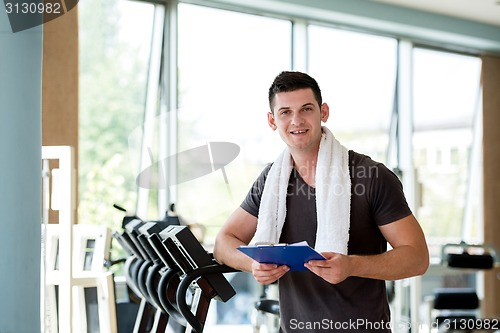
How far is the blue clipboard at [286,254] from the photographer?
1.75 meters

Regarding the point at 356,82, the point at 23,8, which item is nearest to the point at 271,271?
the point at 23,8

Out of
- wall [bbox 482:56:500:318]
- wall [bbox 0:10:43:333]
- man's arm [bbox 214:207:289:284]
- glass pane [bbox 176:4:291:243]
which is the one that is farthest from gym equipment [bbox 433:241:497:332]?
wall [bbox 0:10:43:333]

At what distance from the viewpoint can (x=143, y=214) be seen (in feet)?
18.9

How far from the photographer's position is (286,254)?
1813 millimetres

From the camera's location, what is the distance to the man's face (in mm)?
2062

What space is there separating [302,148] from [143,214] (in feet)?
12.5

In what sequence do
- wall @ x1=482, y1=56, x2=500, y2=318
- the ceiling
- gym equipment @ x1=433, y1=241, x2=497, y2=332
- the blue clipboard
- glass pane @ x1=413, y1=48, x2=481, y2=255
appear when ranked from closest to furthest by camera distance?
1. the blue clipboard
2. gym equipment @ x1=433, y1=241, x2=497, y2=332
3. the ceiling
4. glass pane @ x1=413, y1=48, x2=481, y2=255
5. wall @ x1=482, y1=56, x2=500, y2=318

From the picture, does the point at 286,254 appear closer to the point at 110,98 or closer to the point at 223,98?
the point at 110,98

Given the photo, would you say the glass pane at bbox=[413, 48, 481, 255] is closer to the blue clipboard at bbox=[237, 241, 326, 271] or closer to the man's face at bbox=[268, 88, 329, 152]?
the man's face at bbox=[268, 88, 329, 152]

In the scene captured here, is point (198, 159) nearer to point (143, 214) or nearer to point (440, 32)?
point (143, 214)

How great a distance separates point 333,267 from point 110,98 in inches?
157

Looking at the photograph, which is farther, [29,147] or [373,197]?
[29,147]

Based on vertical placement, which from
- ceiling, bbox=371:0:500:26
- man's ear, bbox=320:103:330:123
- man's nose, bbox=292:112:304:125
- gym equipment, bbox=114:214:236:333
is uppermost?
ceiling, bbox=371:0:500:26

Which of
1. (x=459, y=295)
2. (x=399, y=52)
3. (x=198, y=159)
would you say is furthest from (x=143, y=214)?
(x=399, y=52)
